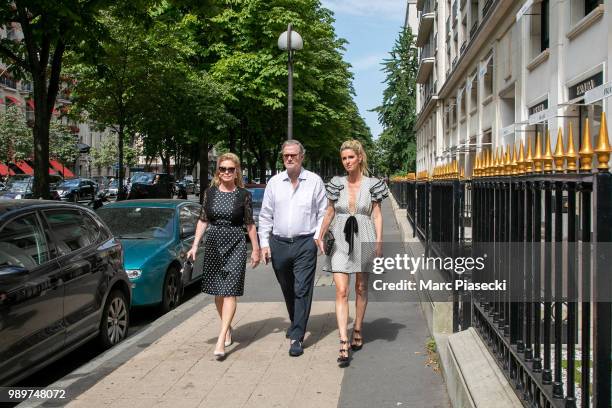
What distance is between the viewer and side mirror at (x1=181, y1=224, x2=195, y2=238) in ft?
30.5

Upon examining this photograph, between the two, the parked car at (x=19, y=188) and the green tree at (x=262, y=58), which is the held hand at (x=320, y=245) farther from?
Result: the parked car at (x=19, y=188)

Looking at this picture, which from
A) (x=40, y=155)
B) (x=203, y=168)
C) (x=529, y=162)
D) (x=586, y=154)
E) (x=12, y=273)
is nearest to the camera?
(x=586, y=154)

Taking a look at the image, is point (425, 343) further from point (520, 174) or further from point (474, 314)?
point (520, 174)

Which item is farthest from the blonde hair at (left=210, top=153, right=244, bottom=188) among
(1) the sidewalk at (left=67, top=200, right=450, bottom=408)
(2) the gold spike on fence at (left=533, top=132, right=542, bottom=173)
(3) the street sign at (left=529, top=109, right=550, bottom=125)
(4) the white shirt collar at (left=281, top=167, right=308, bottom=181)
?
(3) the street sign at (left=529, top=109, right=550, bottom=125)

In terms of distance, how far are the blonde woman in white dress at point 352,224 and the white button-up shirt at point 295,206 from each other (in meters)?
0.26

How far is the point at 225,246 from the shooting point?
5.79 m

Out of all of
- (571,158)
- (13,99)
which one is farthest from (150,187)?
(571,158)

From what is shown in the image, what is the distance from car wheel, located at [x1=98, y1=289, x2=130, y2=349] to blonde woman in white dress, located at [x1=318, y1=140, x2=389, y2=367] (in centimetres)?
249

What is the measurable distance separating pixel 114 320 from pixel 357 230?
2975 millimetres

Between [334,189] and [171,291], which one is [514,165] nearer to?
[334,189]

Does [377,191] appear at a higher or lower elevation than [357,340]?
higher

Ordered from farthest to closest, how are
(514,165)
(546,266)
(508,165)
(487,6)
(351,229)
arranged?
(487,6) < (351,229) < (508,165) < (514,165) < (546,266)

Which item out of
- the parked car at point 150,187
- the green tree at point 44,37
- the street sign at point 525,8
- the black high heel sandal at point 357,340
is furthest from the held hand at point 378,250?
the parked car at point 150,187

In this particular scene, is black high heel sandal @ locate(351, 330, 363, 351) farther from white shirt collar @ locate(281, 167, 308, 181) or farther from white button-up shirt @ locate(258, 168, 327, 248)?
white shirt collar @ locate(281, 167, 308, 181)
